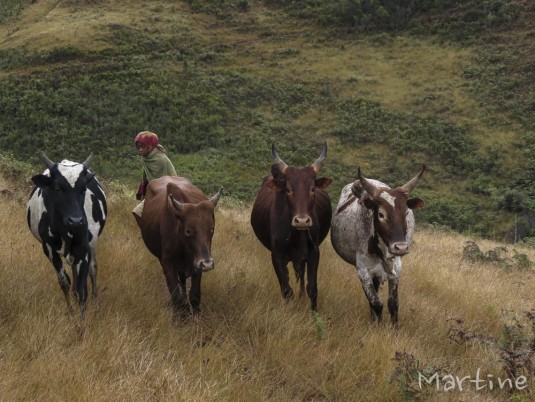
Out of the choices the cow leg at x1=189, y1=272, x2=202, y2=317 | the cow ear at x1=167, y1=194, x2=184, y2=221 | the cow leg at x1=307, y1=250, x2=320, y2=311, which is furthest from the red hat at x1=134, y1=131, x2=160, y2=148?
the cow leg at x1=307, y1=250, x2=320, y2=311

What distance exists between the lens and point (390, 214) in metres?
5.66

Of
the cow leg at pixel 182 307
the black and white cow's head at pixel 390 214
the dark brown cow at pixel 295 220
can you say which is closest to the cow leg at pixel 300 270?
the dark brown cow at pixel 295 220

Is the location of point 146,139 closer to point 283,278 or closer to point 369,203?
point 283,278

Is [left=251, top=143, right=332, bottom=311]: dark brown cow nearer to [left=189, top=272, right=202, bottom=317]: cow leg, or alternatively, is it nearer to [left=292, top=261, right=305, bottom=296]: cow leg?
[left=292, top=261, right=305, bottom=296]: cow leg

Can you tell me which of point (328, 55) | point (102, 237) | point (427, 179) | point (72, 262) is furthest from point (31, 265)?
point (328, 55)

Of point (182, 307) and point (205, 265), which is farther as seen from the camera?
point (182, 307)

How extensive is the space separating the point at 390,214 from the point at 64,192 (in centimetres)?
330

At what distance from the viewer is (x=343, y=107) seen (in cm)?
4422

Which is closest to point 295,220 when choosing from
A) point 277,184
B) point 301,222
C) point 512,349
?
point 301,222

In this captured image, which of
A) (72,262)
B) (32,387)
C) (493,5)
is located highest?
(32,387)

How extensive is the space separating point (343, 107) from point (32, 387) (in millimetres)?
42192

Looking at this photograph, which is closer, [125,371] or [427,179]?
[125,371]

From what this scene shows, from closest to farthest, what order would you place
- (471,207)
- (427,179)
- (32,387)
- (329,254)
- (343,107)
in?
(32,387) → (329,254) → (471,207) → (427,179) → (343,107)

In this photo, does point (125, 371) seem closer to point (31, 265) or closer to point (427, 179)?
point (31, 265)
